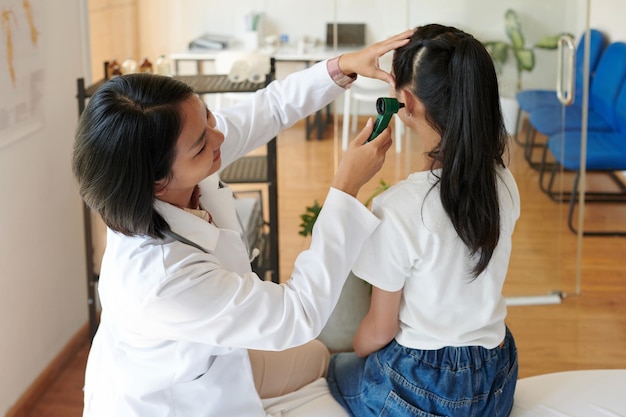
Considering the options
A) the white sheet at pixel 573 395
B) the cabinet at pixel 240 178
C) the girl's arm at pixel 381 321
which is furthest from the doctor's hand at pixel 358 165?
the cabinet at pixel 240 178

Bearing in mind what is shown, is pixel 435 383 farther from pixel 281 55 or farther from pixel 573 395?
pixel 281 55

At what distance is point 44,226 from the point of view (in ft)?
8.74

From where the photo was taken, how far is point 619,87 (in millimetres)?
4344

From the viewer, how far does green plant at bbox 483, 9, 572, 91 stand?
3314 millimetres

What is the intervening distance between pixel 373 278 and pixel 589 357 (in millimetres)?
1685

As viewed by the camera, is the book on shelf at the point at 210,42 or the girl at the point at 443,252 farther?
the book on shelf at the point at 210,42

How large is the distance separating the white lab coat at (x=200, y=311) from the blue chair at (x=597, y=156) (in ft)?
7.11

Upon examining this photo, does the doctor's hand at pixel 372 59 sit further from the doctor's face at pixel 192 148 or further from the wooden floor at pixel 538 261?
the wooden floor at pixel 538 261

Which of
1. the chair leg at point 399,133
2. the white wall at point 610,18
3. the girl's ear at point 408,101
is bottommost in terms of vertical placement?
the chair leg at point 399,133

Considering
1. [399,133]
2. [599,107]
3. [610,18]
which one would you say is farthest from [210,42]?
[610,18]

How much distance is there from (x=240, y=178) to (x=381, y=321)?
4.85 feet

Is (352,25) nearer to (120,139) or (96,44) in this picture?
(96,44)

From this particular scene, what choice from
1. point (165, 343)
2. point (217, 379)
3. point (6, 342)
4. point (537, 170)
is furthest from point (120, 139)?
point (537, 170)

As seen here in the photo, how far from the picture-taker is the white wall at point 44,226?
2.41 m
